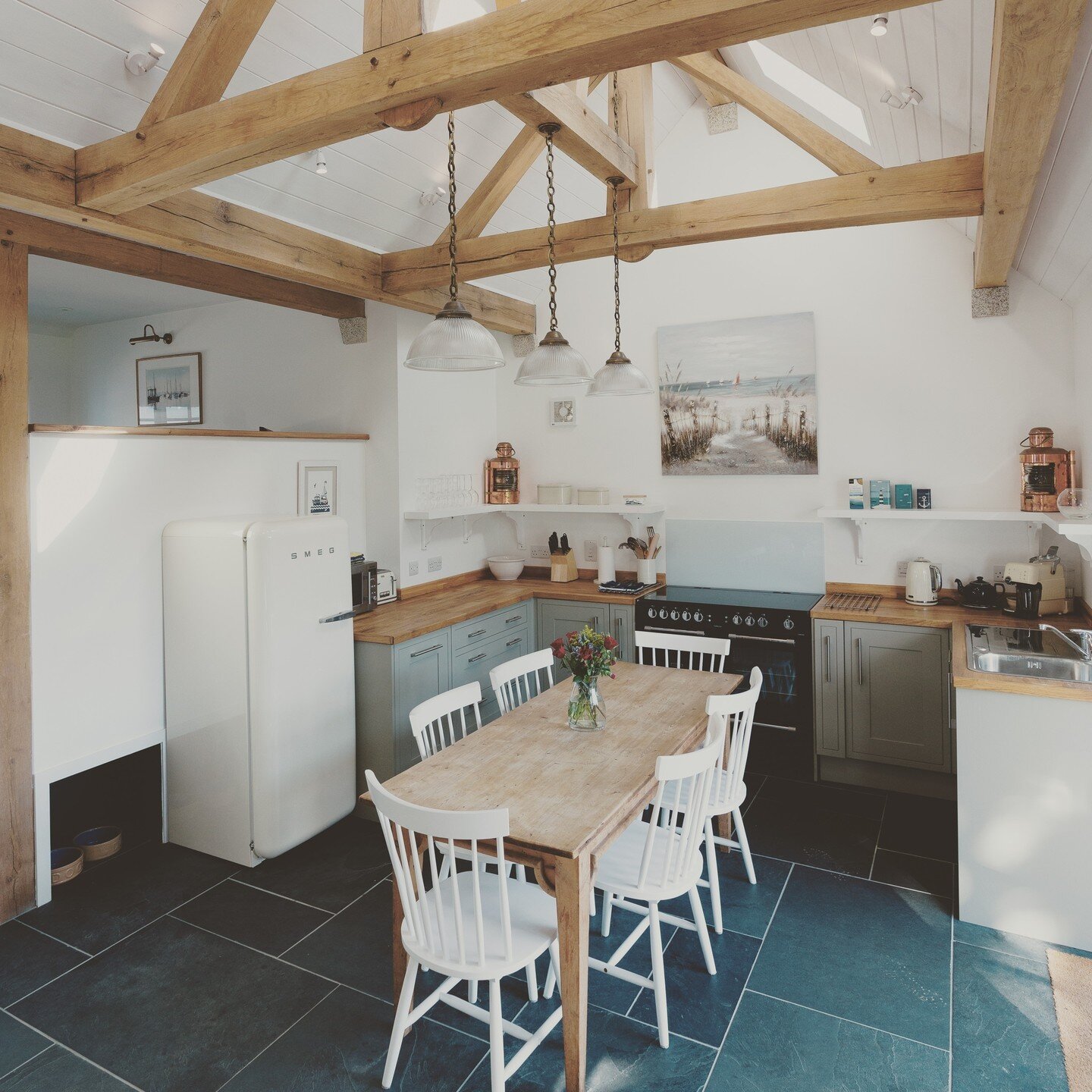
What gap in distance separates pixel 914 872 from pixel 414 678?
2436mm

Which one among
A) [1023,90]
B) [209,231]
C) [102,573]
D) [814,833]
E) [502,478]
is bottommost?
[814,833]

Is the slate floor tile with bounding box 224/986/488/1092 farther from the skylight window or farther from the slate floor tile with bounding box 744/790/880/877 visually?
the skylight window

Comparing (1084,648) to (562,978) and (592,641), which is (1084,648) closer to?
(592,641)

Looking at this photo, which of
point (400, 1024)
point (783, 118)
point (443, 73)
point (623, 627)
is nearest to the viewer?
point (443, 73)

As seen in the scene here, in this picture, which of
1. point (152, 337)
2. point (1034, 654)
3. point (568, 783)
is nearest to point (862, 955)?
point (568, 783)

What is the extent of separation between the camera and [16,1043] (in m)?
2.38

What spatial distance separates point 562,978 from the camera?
2.08m

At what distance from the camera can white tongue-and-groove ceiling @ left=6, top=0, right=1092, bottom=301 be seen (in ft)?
7.57

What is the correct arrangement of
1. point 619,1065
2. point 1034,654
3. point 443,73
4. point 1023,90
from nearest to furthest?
point 1023,90, point 443,73, point 619,1065, point 1034,654

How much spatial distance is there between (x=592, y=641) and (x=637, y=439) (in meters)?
2.60

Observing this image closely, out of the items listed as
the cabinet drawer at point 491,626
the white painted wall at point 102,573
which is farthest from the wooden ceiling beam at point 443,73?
the cabinet drawer at point 491,626

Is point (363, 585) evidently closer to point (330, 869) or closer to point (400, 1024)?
point (330, 869)

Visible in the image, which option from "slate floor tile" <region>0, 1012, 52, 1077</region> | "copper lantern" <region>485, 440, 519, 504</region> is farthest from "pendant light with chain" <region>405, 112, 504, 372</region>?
"copper lantern" <region>485, 440, 519, 504</region>

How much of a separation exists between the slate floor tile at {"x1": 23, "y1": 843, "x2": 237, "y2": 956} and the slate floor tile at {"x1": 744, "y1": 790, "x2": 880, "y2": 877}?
96.8 inches
